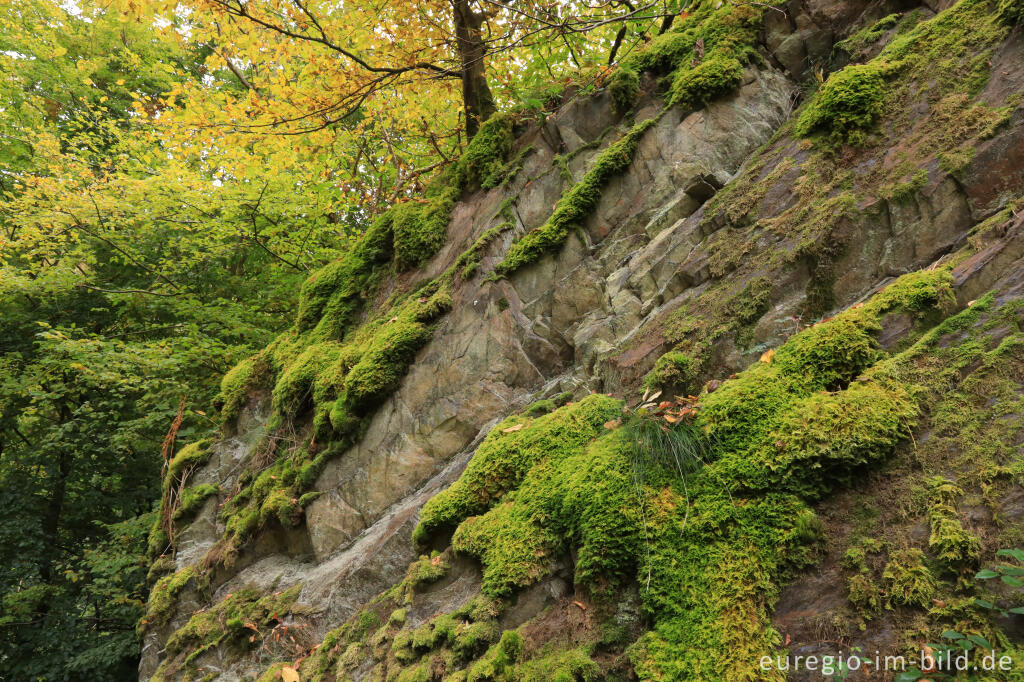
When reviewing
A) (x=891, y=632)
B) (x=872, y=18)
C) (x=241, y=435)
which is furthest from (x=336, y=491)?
(x=872, y=18)

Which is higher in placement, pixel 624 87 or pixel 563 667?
pixel 624 87

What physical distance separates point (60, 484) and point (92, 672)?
384 cm

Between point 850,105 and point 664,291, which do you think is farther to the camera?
point 664,291

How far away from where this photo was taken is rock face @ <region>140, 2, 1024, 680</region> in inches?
121

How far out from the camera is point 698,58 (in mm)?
Result: 6152

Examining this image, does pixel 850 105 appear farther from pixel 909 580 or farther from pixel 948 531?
pixel 909 580

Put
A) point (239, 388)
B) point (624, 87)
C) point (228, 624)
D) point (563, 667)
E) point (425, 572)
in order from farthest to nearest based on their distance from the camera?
point (239, 388)
point (624, 87)
point (228, 624)
point (425, 572)
point (563, 667)

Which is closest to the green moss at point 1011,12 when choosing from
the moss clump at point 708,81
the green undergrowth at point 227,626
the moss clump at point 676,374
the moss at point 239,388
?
the moss clump at point 708,81

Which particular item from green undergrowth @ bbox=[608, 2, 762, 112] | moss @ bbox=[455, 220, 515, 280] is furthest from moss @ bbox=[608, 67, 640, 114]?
moss @ bbox=[455, 220, 515, 280]

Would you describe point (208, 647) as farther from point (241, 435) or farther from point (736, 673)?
point (736, 673)

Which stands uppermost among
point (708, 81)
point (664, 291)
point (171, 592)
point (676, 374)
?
point (708, 81)

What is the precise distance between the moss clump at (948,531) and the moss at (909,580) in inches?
3.3

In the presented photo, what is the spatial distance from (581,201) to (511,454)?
3.13m

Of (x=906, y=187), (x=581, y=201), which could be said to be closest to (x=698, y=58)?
(x=581, y=201)
